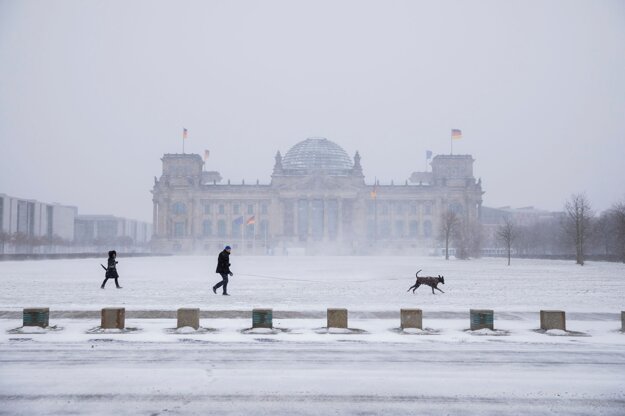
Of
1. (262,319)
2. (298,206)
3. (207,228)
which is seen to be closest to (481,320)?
(262,319)

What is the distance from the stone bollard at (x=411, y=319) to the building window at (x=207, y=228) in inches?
4802

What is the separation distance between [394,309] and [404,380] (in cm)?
929

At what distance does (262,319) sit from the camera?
14336mm

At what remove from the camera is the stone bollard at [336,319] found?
14.4m

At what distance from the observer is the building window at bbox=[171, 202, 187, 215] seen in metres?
134

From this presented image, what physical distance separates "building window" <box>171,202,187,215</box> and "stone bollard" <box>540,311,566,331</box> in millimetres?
124826

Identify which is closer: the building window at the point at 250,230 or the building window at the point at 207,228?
the building window at the point at 250,230

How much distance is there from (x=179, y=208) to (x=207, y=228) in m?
8.30

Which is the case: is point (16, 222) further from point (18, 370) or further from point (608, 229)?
point (18, 370)

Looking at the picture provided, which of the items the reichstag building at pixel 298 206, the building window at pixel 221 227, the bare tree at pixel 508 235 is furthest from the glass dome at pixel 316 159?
the bare tree at pixel 508 235

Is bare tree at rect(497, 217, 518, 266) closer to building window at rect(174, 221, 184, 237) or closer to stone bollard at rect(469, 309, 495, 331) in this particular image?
stone bollard at rect(469, 309, 495, 331)

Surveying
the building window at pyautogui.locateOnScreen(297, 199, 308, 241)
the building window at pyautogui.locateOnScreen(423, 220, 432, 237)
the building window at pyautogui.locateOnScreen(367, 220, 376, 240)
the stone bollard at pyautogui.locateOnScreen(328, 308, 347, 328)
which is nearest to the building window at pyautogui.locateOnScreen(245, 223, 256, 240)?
the building window at pyautogui.locateOnScreen(297, 199, 308, 241)

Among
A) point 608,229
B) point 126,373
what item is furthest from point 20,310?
point 608,229

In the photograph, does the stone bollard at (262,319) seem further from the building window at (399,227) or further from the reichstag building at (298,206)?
the building window at (399,227)
